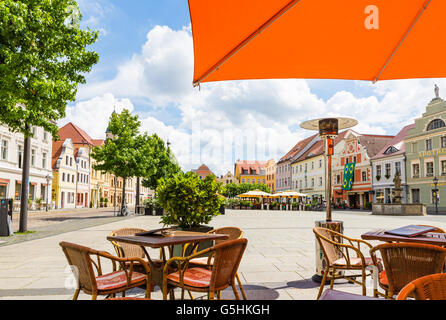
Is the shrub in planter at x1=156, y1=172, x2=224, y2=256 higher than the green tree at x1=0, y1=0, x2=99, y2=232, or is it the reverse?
the green tree at x1=0, y1=0, x2=99, y2=232

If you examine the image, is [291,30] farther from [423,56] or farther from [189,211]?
[189,211]

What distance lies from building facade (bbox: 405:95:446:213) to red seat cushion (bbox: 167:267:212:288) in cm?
3899

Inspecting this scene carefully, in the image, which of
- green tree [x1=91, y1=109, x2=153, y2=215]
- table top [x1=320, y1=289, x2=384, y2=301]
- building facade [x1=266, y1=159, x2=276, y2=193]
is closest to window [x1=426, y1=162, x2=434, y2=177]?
green tree [x1=91, y1=109, x2=153, y2=215]

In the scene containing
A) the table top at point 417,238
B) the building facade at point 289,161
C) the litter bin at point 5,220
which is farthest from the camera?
the building facade at point 289,161

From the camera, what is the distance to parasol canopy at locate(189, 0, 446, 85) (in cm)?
272

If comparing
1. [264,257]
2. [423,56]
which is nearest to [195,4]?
[423,56]

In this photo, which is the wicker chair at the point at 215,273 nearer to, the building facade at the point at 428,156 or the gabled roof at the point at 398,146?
the building facade at the point at 428,156

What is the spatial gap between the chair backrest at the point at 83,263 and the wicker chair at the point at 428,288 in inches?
93.0

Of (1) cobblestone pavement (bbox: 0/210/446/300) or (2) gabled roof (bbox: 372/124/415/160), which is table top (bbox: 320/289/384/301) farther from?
(2) gabled roof (bbox: 372/124/415/160)

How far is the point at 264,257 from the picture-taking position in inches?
301

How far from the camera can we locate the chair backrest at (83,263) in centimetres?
297

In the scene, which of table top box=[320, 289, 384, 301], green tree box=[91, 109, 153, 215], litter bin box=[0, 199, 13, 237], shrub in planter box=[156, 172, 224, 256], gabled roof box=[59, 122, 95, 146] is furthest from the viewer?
gabled roof box=[59, 122, 95, 146]

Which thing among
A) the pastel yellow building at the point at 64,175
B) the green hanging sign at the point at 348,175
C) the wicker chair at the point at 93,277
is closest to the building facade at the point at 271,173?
the green hanging sign at the point at 348,175

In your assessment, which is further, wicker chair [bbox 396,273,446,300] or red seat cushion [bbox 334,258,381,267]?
red seat cushion [bbox 334,258,381,267]
